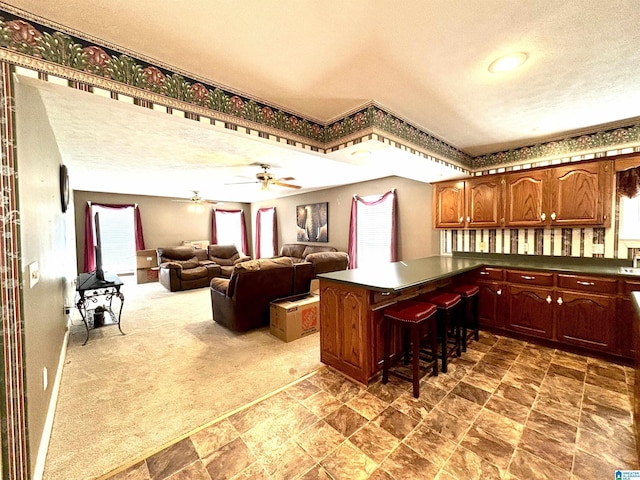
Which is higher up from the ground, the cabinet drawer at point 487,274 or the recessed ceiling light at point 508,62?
the recessed ceiling light at point 508,62

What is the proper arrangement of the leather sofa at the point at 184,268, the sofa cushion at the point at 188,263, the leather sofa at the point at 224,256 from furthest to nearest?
the leather sofa at the point at 224,256
the sofa cushion at the point at 188,263
the leather sofa at the point at 184,268

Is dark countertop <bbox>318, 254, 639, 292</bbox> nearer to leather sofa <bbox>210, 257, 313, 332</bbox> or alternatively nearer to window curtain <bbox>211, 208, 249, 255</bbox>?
leather sofa <bbox>210, 257, 313, 332</bbox>

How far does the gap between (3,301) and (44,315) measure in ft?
3.20

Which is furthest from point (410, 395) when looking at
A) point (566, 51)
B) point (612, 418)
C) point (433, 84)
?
point (566, 51)

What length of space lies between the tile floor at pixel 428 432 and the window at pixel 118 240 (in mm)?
7214

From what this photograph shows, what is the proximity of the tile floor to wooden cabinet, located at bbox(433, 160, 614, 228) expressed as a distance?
175cm

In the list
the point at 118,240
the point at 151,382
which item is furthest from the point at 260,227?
the point at 151,382

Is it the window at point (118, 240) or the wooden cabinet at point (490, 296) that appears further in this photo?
the window at point (118, 240)

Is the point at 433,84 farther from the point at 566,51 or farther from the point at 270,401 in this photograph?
the point at 270,401

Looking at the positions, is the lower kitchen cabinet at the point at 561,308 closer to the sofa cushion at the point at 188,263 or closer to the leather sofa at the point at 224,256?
the leather sofa at the point at 224,256

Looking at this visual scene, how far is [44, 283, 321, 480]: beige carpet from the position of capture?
1.74 metres

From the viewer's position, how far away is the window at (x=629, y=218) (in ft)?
9.70

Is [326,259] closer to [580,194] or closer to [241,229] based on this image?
[580,194]

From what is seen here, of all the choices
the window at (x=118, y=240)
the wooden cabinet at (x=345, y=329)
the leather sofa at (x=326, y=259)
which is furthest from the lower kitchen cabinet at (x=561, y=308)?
the window at (x=118, y=240)
